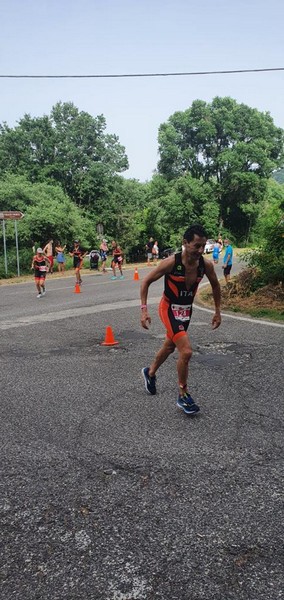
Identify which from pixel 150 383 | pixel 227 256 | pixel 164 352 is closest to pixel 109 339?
pixel 150 383

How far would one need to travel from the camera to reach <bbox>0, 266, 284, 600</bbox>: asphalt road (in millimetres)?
2449

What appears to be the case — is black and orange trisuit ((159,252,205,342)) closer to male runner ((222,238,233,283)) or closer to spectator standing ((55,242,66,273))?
male runner ((222,238,233,283))

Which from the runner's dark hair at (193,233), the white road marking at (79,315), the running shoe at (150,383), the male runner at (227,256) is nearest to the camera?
the runner's dark hair at (193,233)

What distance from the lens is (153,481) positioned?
3.37 metres

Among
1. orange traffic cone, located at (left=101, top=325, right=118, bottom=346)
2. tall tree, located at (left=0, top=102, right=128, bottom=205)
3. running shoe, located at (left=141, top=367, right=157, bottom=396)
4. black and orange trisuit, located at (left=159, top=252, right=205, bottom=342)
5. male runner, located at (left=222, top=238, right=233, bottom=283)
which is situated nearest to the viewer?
black and orange trisuit, located at (left=159, top=252, right=205, bottom=342)

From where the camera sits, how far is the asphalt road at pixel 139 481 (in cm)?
245

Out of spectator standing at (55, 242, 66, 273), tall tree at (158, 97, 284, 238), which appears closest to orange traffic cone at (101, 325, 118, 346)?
spectator standing at (55, 242, 66, 273)

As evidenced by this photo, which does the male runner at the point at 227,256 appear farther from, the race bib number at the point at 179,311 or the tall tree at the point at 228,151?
the tall tree at the point at 228,151

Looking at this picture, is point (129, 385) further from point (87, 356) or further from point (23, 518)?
point (23, 518)

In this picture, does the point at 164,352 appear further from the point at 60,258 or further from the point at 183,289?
the point at 60,258

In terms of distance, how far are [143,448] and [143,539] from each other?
1211 millimetres

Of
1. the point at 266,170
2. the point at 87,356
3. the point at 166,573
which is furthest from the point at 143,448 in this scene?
the point at 266,170

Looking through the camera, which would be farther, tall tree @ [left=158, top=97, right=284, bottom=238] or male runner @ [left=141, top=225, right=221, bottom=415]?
tall tree @ [left=158, top=97, right=284, bottom=238]

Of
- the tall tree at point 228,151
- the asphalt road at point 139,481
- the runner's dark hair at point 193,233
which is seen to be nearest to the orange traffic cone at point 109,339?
the asphalt road at point 139,481
